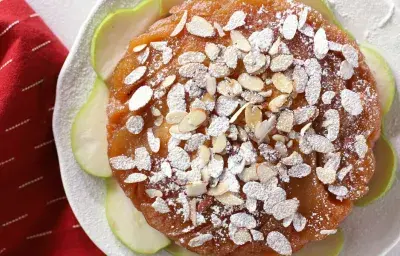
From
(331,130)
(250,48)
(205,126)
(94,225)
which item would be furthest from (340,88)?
(94,225)

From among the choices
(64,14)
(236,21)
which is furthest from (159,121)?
(64,14)

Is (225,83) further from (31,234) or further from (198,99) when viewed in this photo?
(31,234)

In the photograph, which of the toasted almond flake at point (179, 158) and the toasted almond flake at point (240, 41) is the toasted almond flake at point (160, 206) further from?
the toasted almond flake at point (240, 41)

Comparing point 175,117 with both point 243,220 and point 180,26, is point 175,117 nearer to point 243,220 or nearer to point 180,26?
point 180,26

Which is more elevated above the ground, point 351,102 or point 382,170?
point 351,102

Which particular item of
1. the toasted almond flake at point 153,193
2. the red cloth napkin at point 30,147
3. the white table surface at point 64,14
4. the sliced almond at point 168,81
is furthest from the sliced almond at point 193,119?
the white table surface at point 64,14

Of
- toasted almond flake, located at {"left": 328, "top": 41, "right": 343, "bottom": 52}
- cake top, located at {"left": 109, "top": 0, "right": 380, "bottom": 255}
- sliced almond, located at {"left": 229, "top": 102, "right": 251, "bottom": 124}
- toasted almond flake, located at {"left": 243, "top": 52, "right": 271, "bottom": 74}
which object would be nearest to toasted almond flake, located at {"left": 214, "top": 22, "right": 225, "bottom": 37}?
cake top, located at {"left": 109, "top": 0, "right": 380, "bottom": 255}
